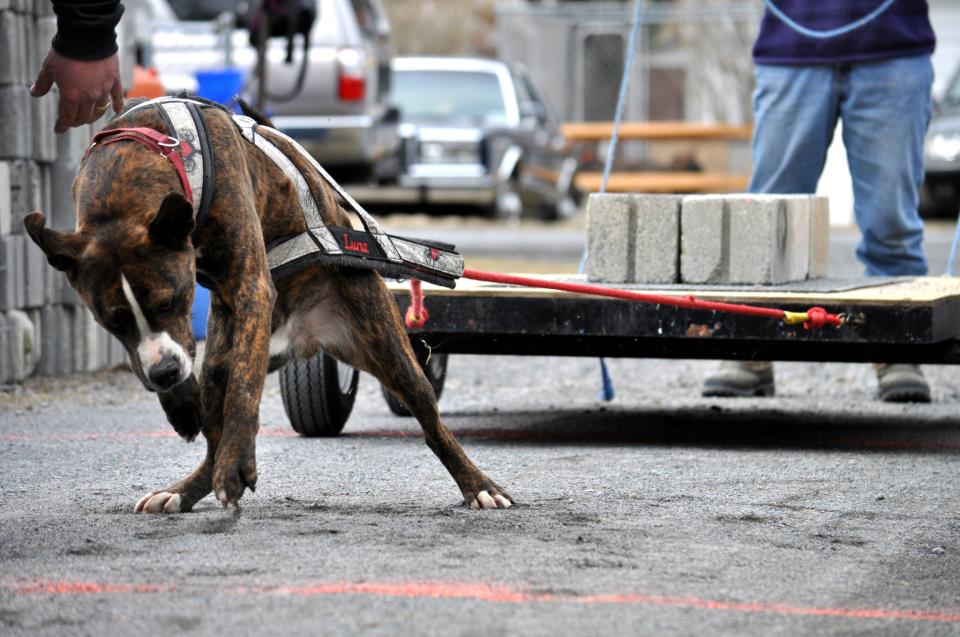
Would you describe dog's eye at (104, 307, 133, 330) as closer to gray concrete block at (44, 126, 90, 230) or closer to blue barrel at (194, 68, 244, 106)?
gray concrete block at (44, 126, 90, 230)

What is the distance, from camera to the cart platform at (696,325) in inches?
230

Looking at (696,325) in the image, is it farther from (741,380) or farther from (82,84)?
(82,84)

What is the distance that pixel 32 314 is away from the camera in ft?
26.0

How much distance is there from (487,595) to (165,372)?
1063mm

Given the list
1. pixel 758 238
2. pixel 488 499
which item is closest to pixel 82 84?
pixel 488 499

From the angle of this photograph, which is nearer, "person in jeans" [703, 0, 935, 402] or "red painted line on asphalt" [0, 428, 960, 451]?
"red painted line on asphalt" [0, 428, 960, 451]

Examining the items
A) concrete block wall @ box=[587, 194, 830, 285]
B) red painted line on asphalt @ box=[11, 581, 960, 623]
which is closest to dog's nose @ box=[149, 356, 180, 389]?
red painted line on asphalt @ box=[11, 581, 960, 623]

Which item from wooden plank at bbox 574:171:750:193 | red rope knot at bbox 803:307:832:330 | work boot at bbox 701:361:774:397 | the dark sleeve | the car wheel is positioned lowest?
wooden plank at bbox 574:171:750:193

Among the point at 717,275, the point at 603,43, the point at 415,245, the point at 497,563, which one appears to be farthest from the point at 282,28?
the point at 603,43

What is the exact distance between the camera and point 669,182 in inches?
891

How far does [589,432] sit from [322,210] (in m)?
2.14

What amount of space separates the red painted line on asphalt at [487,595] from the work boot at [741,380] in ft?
13.3

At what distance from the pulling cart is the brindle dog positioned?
3.80 feet

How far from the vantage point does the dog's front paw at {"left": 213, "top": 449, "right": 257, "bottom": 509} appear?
13.7 feet
